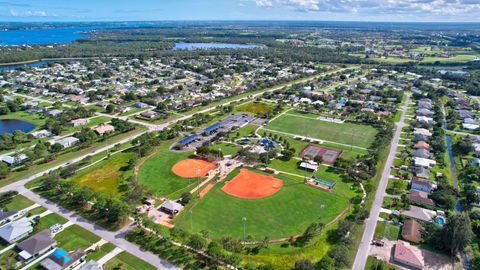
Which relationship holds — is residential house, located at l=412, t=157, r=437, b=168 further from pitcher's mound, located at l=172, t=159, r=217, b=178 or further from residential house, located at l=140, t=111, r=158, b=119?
residential house, located at l=140, t=111, r=158, b=119

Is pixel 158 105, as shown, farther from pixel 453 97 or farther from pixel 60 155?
pixel 453 97

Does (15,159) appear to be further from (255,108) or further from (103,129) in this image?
(255,108)

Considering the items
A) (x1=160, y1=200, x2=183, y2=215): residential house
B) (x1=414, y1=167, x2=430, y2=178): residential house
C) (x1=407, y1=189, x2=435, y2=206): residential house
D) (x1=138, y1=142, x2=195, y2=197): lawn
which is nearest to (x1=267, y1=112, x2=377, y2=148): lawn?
(x1=414, y1=167, x2=430, y2=178): residential house

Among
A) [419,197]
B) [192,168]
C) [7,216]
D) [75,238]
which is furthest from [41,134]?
[419,197]

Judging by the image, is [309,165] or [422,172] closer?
[422,172]

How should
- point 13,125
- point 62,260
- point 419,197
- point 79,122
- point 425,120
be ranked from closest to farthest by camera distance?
1. point 62,260
2. point 419,197
3. point 79,122
4. point 13,125
5. point 425,120

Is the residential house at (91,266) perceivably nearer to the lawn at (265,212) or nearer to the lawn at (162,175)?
the lawn at (265,212)

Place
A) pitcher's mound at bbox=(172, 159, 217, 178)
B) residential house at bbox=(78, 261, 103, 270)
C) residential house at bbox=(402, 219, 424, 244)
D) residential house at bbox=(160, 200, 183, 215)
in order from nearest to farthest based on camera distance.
A: residential house at bbox=(78, 261, 103, 270) < residential house at bbox=(402, 219, 424, 244) < residential house at bbox=(160, 200, 183, 215) < pitcher's mound at bbox=(172, 159, 217, 178)
